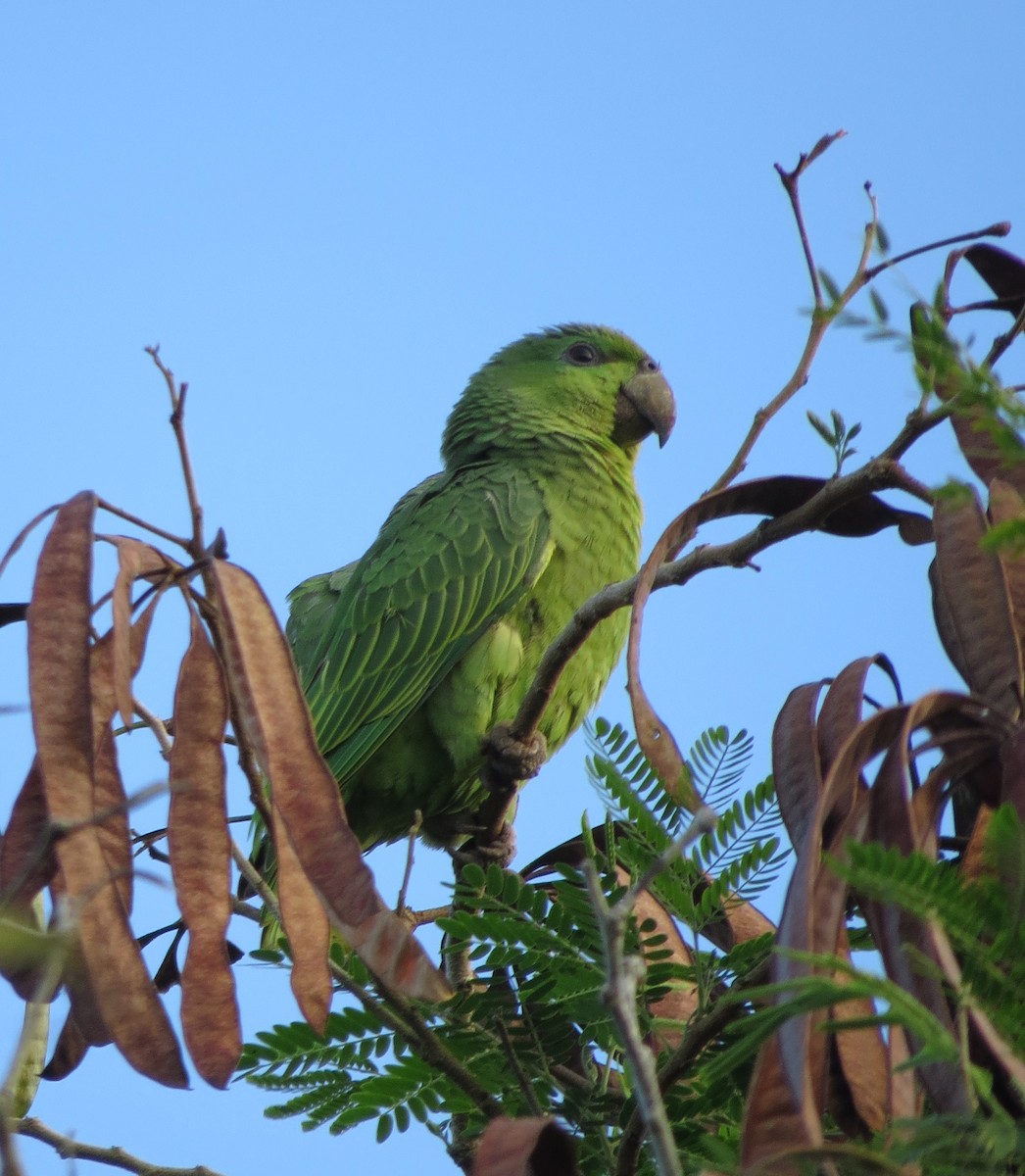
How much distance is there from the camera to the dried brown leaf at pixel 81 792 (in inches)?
59.7

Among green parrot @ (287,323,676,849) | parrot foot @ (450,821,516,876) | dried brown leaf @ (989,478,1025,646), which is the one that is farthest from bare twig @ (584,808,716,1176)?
green parrot @ (287,323,676,849)

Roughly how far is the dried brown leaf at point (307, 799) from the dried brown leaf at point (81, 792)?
6.4 inches

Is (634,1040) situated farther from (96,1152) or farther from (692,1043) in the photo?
(96,1152)

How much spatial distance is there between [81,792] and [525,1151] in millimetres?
601

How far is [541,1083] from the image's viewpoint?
6.97ft

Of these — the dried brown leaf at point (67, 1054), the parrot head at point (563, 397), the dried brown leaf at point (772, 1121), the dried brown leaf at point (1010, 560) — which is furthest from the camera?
the parrot head at point (563, 397)

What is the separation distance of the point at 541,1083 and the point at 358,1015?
0.97ft

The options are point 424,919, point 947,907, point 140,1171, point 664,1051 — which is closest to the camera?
point 947,907

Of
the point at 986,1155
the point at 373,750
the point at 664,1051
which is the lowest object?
the point at 986,1155

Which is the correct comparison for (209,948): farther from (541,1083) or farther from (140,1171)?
(140,1171)

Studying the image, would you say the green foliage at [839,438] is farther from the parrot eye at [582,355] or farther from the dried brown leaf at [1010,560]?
the parrot eye at [582,355]

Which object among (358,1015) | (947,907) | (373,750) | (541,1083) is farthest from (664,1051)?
(373,750)

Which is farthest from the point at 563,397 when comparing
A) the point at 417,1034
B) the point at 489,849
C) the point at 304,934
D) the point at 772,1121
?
the point at 772,1121

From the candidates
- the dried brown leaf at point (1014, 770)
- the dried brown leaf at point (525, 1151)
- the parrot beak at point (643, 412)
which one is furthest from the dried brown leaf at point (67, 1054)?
the parrot beak at point (643, 412)
